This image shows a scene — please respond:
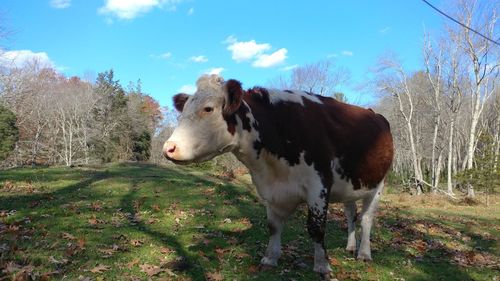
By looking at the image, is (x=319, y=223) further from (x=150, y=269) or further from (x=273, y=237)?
(x=150, y=269)

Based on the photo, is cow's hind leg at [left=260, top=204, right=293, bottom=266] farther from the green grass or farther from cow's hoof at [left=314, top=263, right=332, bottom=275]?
cow's hoof at [left=314, top=263, right=332, bottom=275]

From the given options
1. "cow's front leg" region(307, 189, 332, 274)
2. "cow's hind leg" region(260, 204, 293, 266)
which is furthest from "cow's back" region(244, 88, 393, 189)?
"cow's hind leg" region(260, 204, 293, 266)

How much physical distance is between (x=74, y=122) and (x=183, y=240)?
54.8m

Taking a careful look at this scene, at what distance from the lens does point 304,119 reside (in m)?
5.51

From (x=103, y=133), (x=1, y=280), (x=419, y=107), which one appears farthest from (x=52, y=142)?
(x=1, y=280)

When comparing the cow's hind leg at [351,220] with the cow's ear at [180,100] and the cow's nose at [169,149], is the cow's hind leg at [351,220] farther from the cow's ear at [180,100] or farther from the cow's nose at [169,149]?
the cow's nose at [169,149]

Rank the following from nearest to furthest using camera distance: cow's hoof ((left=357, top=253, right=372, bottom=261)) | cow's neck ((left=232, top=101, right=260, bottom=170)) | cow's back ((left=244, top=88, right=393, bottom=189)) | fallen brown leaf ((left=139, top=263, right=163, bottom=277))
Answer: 1. cow's neck ((left=232, top=101, right=260, bottom=170))
2. cow's back ((left=244, top=88, right=393, bottom=189))
3. fallen brown leaf ((left=139, top=263, right=163, bottom=277))
4. cow's hoof ((left=357, top=253, right=372, bottom=261))

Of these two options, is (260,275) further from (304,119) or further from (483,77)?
(483,77)

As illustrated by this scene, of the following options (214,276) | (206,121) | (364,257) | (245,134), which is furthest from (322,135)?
(364,257)

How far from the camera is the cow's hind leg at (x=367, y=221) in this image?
6816 mm

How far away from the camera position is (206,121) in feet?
15.2

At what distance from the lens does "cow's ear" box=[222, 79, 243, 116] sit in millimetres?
4750

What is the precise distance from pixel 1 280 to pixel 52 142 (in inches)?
2146

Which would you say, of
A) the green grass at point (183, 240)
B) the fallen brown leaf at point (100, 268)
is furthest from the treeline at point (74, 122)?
the fallen brown leaf at point (100, 268)
